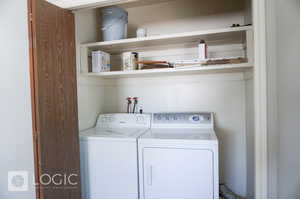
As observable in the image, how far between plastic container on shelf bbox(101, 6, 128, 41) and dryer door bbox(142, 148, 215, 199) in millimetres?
1230

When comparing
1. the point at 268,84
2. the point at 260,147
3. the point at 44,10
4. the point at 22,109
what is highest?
the point at 44,10

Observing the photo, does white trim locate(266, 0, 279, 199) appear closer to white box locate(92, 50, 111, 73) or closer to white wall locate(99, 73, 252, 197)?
white wall locate(99, 73, 252, 197)

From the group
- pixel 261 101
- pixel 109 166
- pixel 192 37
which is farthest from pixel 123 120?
pixel 261 101

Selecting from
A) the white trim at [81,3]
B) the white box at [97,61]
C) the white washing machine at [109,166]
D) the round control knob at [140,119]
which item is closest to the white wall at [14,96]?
the white trim at [81,3]

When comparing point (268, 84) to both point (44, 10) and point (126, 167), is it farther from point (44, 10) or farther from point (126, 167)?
point (44, 10)

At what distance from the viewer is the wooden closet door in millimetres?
1261

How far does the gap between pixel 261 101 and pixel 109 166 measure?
1.35 meters

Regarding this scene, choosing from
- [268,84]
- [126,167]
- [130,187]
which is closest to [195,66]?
[268,84]

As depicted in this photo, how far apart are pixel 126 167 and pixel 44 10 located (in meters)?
1.41

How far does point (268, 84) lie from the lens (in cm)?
115

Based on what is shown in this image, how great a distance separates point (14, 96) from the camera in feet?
4.68

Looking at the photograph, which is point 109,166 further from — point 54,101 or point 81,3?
point 81,3

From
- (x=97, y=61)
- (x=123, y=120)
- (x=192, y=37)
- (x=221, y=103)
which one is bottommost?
(x=123, y=120)

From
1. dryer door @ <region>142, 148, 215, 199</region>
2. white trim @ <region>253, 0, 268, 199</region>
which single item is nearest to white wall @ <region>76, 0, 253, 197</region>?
dryer door @ <region>142, 148, 215, 199</region>
